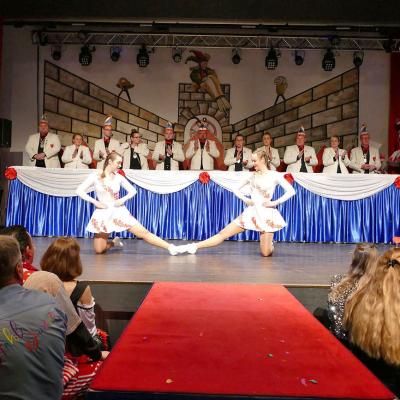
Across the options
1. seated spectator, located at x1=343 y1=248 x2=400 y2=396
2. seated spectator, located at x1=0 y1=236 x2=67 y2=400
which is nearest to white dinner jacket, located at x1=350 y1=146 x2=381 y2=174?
seated spectator, located at x1=343 y1=248 x2=400 y2=396

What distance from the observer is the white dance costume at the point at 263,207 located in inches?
225

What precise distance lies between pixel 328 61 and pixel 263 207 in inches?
233

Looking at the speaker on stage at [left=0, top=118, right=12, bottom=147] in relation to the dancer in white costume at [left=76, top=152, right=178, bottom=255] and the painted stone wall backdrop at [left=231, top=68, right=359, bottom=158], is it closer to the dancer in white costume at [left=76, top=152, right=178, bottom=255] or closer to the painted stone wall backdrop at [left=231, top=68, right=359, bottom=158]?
the dancer in white costume at [left=76, top=152, right=178, bottom=255]

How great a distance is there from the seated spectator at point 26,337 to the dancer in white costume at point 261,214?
4.14 metres

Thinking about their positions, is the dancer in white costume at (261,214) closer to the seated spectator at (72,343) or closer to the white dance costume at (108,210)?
the white dance costume at (108,210)

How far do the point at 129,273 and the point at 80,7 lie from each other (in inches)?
152

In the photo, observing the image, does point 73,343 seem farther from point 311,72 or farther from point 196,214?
point 311,72

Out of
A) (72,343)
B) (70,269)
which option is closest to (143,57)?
(70,269)

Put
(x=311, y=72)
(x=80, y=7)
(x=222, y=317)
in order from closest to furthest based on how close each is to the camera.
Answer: (x=222, y=317), (x=80, y=7), (x=311, y=72)

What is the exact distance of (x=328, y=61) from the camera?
10414 mm

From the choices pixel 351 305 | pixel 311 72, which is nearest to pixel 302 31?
pixel 311 72

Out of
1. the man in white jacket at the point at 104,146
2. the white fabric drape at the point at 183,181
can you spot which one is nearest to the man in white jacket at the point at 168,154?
the man in white jacket at the point at 104,146

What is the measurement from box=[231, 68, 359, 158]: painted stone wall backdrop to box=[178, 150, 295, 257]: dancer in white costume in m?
5.31

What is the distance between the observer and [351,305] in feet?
7.70
